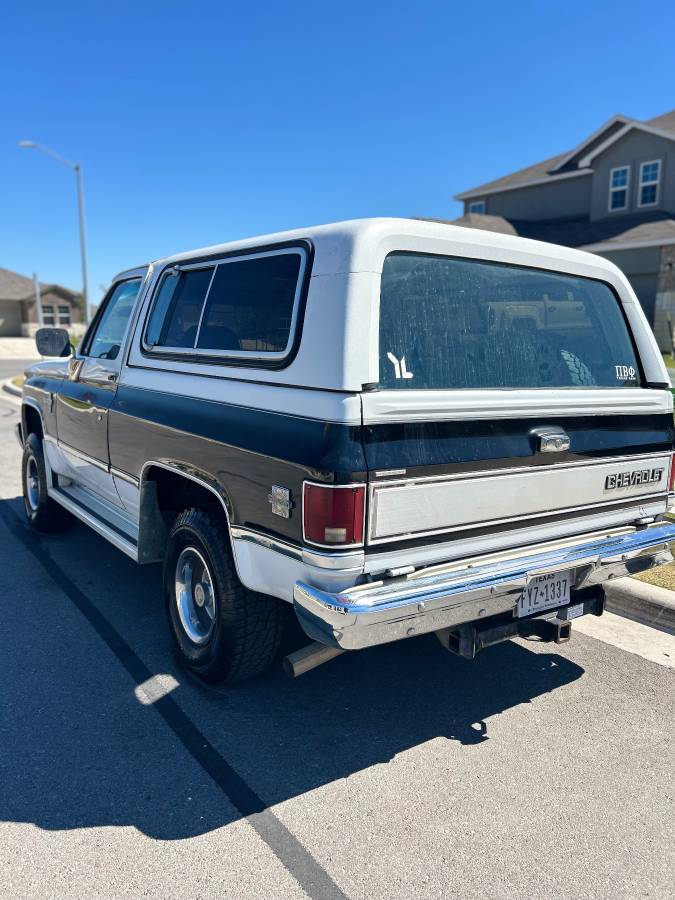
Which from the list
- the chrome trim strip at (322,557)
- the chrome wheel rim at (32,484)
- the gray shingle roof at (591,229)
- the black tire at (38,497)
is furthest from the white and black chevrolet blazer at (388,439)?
the gray shingle roof at (591,229)

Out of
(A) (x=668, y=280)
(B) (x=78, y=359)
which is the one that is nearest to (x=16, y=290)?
(A) (x=668, y=280)

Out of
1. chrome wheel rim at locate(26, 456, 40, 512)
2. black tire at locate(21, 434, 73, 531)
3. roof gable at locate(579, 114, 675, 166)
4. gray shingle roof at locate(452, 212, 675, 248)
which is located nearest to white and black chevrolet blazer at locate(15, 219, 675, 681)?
black tire at locate(21, 434, 73, 531)

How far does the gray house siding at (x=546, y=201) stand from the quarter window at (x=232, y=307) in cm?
2480

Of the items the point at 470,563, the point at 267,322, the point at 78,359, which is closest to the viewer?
the point at 470,563

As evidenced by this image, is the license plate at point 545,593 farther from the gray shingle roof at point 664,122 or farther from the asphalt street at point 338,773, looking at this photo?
the gray shingle roof at point 664,122

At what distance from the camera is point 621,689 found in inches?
146

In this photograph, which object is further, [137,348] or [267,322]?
[137,348]

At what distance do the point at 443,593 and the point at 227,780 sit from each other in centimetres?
120

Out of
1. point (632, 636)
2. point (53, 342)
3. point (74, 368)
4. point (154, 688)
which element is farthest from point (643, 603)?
point (53, 342)

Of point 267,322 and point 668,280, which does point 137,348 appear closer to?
point 267,322

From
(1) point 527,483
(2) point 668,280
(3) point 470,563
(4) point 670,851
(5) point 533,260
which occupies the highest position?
(2) point 668,280

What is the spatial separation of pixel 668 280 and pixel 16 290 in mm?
47057

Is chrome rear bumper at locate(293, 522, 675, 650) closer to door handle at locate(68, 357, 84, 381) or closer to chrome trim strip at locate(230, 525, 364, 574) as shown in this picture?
chrome trim strip at locate(230, 525, 364, 574)

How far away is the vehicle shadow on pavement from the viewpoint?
2848 millimetres
